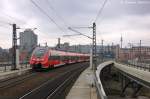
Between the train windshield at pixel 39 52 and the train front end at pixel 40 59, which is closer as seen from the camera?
the train front end at pixel 40 59

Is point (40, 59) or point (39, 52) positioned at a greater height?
point (39, 52)

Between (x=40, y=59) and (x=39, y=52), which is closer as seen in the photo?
(x=40, y=59)

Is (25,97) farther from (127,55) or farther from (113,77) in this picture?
(127,55)

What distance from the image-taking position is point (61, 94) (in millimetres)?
22859

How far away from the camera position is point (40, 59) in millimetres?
45938

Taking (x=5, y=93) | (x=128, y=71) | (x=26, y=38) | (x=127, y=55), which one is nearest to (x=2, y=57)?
(x=128, y=71)

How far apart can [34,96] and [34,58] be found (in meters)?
25.8

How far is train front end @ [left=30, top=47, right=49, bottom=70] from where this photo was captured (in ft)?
151

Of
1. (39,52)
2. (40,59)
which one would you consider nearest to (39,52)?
(39,52)

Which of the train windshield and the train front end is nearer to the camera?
the train front end

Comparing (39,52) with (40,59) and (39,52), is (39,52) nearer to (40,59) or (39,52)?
(39,52)

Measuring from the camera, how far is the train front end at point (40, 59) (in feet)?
151

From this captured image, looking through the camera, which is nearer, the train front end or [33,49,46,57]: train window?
the train front end

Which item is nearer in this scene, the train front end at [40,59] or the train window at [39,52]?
the train front end at [40,59]
